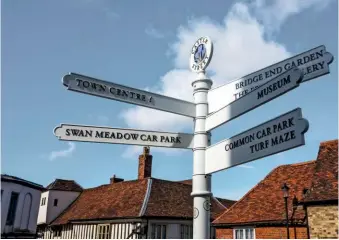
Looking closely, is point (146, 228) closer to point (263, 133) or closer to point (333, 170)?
point (333, 170)

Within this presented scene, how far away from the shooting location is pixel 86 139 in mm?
4305

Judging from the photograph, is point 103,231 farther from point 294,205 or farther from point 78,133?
point 78,133

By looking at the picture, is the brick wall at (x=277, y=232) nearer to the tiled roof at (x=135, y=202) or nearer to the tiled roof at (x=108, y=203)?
the tiled roof at (x=135, y=202)

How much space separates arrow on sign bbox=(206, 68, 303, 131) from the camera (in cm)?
364

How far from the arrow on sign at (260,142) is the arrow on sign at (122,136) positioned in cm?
44

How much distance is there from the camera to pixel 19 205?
23.4ft

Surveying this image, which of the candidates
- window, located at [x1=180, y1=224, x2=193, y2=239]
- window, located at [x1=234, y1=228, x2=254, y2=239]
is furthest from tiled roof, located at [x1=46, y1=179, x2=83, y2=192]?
window, located at [x1=234, y1=228, x2=254, y2=239]

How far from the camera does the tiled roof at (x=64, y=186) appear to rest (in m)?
34.2

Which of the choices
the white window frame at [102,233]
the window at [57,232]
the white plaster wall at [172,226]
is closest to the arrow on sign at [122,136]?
the white plaster wall at [172,226]

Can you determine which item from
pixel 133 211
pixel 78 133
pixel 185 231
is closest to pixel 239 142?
pixel 78 133

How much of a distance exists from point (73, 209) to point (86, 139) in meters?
29.9

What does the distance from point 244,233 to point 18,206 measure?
1509 cm

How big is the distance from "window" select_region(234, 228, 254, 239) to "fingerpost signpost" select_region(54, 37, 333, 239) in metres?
16.2

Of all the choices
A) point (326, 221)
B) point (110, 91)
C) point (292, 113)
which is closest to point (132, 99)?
point (110, 91)
